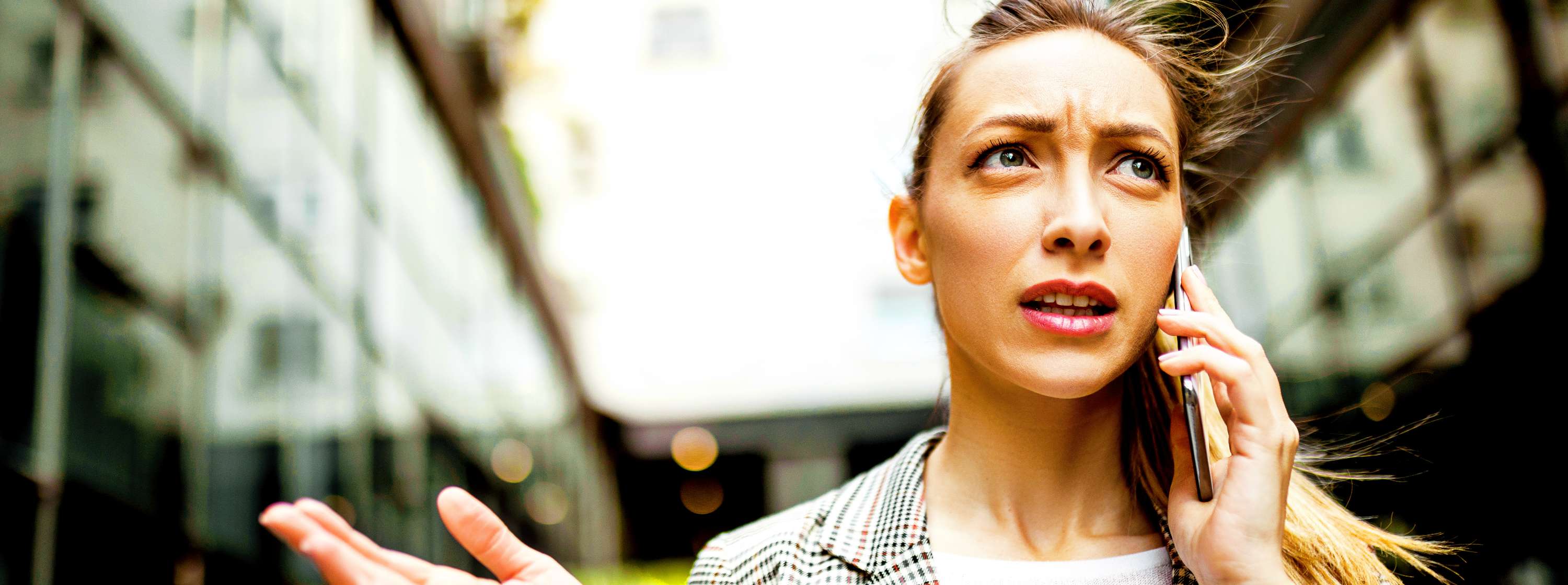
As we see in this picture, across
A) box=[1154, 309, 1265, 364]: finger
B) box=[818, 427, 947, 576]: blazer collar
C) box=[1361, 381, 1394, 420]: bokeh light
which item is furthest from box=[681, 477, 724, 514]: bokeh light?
box=[1154, 309, 1265, 364]: finger

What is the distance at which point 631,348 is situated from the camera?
2347 cm

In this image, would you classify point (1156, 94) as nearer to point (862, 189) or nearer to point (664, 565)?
point (862, 189)

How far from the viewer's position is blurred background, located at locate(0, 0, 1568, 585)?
4055mm

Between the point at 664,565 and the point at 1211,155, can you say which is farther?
the point at 664,565

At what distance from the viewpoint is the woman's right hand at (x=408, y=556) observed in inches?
59.2

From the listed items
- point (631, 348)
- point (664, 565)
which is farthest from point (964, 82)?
point (664, 565)

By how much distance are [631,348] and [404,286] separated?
13541 millimetres

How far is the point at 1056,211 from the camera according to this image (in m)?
1.83

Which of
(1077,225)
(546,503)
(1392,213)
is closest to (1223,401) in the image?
(1077,225)

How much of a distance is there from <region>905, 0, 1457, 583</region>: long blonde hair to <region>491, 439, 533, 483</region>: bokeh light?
1183 cm

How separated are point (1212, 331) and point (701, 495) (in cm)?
2485

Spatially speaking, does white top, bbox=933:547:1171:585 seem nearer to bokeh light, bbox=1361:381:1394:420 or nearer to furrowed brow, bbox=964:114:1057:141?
furrowed brow, bbox=964:114:1057:141

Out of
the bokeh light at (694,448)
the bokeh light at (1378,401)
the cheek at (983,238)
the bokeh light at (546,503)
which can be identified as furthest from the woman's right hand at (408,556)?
the bokeh light at (694,448)

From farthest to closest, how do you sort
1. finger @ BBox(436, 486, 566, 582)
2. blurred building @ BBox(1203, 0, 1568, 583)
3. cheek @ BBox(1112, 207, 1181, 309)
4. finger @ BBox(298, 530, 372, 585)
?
blurred building @ BBox(1203, 0, 1568, 583) → cheek @ BBox(1112, 207, 1181, 309) → finger @ BBox(436, 486, 566, 582) → finger @ BBox(298, 530, 372, 585)
